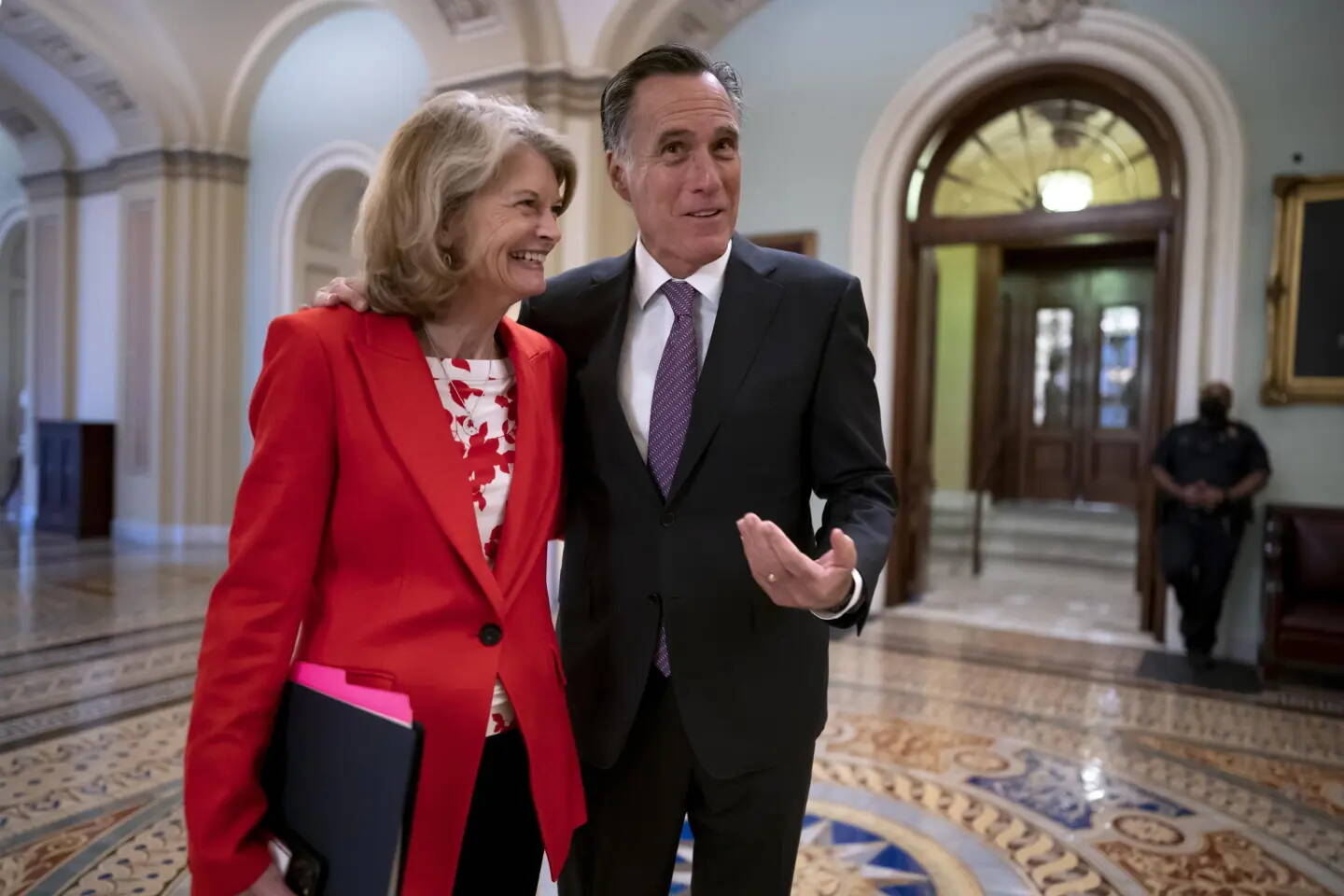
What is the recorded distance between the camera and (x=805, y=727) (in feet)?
4.43

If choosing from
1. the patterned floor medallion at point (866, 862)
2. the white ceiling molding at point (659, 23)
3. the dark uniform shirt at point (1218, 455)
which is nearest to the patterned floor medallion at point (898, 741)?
the patterned floor medallion at point (866, 862)

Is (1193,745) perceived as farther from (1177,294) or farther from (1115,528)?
(1115,528)

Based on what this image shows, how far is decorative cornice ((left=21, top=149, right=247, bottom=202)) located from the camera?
869 centimetres

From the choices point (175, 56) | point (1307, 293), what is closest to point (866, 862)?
point (1307, 293)

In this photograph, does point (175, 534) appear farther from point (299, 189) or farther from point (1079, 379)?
point (1079, 379)

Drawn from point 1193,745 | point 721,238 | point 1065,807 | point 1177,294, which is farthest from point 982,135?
point 721,238

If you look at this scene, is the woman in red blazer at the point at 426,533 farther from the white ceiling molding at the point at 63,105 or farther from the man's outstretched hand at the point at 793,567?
the white ceiling molding at the point at 63,105

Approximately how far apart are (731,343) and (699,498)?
→ 0.74ft

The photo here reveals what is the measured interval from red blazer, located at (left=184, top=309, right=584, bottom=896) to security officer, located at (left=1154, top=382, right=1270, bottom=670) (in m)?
4.82

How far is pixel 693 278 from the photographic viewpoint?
54.4 inches

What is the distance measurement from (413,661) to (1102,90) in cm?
593

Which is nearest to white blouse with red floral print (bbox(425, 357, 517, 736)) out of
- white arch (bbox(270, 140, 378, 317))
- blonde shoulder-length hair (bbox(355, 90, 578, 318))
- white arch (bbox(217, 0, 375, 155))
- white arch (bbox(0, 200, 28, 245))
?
blonde shoulder-length hair (bbox(355, 90, 578, 318))

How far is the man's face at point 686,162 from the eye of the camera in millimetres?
1313

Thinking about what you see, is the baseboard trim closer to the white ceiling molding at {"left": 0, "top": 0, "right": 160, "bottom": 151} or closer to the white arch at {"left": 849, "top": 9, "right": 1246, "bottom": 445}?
the white ceiling molding at {"left": 0, "top": 0, "right": 160, "bottom": 151}
